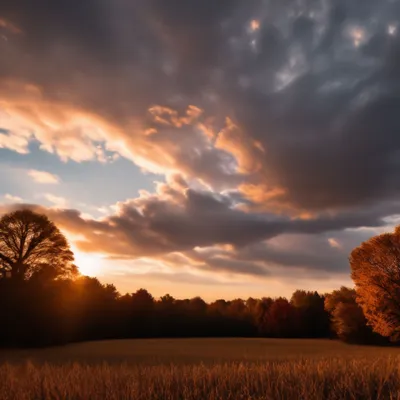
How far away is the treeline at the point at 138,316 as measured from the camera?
40.4 m

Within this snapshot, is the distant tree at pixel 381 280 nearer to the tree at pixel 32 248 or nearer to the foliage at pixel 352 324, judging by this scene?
the foliage at pixel 352 324

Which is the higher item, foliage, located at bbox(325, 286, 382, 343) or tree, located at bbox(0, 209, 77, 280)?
tree, located at bbox(0, 209, 77, 280)

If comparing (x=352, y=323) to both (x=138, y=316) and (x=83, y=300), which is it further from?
(x=83, y=300)

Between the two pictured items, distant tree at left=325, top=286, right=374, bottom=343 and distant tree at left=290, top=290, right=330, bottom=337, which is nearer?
distant tree at left=325, top=286, right=374, bottom=343

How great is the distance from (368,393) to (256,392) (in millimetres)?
1995

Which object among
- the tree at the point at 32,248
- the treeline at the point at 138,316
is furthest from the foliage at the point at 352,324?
the tree at the point at 32,248

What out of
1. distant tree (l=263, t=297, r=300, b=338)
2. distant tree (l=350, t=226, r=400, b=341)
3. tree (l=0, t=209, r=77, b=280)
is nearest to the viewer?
tree (l=0, t=209, r=77, b=280)

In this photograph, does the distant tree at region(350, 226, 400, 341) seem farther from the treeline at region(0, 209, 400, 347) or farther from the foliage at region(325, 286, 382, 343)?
the foliage at region(325, 286, 382, 343)

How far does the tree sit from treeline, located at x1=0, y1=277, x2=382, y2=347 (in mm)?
1125

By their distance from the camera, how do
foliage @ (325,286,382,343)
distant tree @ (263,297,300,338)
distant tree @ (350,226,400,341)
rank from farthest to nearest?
distant tree @ (263,297,300,338)
foliage @ (325,286,382,343)
distant tree @ (350,226,400,341)

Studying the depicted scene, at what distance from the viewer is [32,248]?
40375 mm

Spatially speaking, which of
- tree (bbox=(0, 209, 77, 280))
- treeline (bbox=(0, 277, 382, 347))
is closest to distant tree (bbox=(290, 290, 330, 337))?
treeline (bbox=(0, 277, 382, 347))

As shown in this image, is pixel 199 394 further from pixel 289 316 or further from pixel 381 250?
pixel 289 316

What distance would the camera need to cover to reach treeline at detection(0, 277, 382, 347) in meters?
40.4
